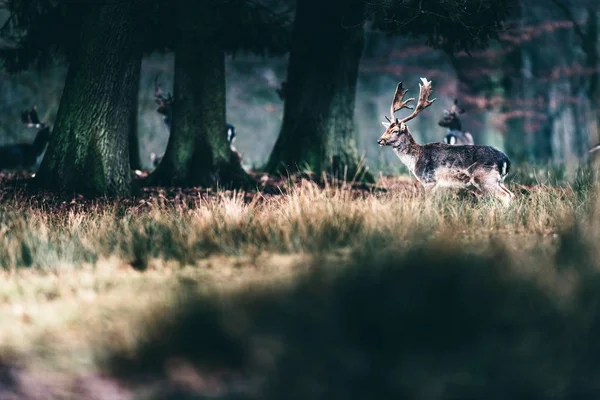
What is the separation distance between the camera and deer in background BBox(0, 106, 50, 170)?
17125 mm

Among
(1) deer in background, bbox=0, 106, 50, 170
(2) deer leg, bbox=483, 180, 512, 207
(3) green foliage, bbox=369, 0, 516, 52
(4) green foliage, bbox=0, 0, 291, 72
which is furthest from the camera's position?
(1) deer in background, bbox=0, 106, 50, 170

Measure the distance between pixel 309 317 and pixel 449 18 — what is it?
28.3ft

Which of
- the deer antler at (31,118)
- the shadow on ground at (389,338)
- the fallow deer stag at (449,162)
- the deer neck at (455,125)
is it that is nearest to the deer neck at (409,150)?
the fallow deer stag at (449,162)

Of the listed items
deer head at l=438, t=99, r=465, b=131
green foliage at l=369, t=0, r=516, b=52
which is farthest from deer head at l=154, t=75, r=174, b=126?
deer head at l=438, t=99, r=465, b=131

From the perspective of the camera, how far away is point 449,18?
11938 mm

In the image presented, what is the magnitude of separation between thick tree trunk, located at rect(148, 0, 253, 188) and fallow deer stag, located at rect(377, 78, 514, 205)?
3.93 m

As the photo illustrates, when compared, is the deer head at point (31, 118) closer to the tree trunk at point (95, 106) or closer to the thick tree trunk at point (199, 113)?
the thick tree trunk at point (199, 113)

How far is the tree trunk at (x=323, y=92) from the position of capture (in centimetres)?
1474

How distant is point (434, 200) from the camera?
29.1 feet

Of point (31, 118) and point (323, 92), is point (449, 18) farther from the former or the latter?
point (31, 118)

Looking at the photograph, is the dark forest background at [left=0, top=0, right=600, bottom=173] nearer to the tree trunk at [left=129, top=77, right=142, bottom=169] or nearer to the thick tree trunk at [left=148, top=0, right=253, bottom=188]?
the tree trunk at [left=129, top=77, right=142, bottom=169]

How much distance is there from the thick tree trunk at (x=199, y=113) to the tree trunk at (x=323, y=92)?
1.50 m

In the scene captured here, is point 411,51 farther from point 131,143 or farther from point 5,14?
point 5,14

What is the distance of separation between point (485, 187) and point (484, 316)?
557 cm
